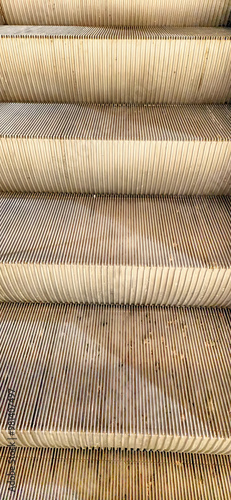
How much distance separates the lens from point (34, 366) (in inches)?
231

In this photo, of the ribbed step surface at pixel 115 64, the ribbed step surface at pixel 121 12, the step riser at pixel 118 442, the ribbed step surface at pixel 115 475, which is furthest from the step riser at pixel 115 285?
the ribbed step surface at pixel 121 12

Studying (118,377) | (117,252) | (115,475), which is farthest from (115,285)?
(115,475)

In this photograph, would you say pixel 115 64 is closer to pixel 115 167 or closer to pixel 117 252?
pixel 115 167

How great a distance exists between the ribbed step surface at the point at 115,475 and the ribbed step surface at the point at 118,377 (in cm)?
56

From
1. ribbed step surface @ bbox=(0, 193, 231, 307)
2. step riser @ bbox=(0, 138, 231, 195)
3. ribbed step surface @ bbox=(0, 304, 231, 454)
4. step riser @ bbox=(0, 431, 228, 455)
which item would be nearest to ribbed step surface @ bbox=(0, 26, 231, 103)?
step riser @ bbox=(0, 138, 231, 195)

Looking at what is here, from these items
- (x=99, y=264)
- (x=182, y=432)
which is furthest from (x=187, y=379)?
(x=99, y=264)

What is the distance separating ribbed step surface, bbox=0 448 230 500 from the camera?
5.54 m

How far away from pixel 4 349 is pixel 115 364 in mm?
2247

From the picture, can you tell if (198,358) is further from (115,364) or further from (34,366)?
(34,366)

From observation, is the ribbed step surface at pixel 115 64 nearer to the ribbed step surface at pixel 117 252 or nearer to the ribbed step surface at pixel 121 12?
the ribbed step surface at pixel 121 12

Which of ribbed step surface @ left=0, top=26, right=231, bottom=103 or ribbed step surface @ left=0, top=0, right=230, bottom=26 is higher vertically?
ribbed step surface @ left=0, top=0, right=230, bottom=26

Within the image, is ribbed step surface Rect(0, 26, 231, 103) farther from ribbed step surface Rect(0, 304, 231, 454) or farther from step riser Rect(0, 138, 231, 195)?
ribbed step surface Rect(0, 304, 231, 454)

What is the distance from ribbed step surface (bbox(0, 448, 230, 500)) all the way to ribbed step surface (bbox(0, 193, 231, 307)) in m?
3.02

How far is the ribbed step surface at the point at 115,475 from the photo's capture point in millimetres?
5539
